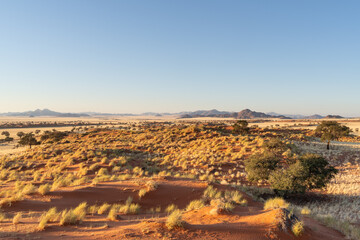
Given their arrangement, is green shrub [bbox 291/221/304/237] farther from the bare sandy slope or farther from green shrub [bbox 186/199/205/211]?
green shrub [bbox 186/199/205/211]

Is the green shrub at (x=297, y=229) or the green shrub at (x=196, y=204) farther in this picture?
the green shrub at (x=196, y=204)

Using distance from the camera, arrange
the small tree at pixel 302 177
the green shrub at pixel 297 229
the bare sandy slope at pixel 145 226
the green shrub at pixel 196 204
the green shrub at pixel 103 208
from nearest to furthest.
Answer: the bare sandy slope at pixel 145 226
the green shrub at pixel 297 229
the green shrub at pixel 103 208
the green shrub at pixel 196 204
the small tree at pixel 302 177

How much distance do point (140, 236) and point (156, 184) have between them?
20.5ft

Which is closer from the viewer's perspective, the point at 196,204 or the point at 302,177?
the point at 196,204

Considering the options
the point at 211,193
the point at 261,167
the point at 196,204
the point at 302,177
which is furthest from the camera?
the point at 261,167

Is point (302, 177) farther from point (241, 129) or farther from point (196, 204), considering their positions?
point (241, 129)

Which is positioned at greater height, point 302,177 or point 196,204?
point 302,177

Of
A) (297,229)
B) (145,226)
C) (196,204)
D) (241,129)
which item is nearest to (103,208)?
(145,226)

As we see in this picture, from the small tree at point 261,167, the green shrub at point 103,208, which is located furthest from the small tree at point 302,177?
the green shrub at point 103,208

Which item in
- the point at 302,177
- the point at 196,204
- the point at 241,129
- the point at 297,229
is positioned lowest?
the point at 196,204

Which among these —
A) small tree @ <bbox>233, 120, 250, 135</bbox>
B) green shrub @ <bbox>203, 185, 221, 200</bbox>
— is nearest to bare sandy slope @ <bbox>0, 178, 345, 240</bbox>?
green shrub @ <bbox>203, 185, 221, 200</bbox>

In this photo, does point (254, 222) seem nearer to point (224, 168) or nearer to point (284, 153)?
point (224, 168)

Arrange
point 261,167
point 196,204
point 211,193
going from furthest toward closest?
point 261,167, point 211,193, point 196,204

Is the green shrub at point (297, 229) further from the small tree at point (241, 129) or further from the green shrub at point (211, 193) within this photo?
the small tree at point (241, 129)
